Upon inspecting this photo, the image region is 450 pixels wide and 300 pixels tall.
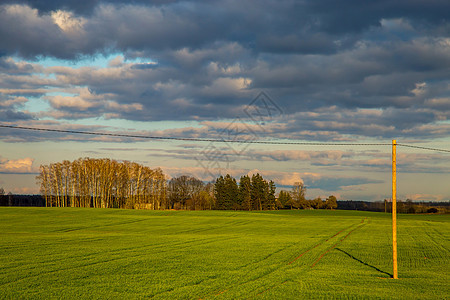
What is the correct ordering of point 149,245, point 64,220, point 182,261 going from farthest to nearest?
point 64,220, point 149,245, point 182,261

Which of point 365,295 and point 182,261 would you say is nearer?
point 365,295

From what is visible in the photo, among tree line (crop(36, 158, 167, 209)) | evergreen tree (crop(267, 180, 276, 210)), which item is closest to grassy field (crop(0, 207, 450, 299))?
tree line (crop(36, 158, 167, 209))

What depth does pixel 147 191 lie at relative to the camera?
436ft

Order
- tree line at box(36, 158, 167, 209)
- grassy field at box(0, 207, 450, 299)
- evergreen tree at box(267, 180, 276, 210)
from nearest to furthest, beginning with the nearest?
1. grassy field at box(0, 207, 450, 299)
2. tree line at box(36, 158, 167, 209)
3. evergreen tree at box(267, 180, 276, 210)

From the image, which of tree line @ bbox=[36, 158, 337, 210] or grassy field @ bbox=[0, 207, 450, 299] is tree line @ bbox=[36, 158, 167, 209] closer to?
tree line @ bbox=[36, 158, 337, 210]

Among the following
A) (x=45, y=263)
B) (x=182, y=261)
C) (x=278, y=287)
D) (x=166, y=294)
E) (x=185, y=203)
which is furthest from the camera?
(x=185, y=203)

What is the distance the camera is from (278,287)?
59.1ft

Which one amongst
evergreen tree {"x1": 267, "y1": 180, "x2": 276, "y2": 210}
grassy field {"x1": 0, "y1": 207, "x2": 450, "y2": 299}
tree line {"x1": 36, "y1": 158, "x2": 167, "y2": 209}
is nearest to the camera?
grassy field {"x1": 0, "y1": 207, "x2": 450, "y2": 299}

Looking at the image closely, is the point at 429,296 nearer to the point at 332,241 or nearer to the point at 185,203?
the point at 332,241

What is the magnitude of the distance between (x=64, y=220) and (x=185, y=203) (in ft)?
286

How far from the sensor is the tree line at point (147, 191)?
121 metres

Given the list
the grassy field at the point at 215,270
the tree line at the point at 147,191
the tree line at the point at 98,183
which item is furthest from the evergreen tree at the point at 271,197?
the grassy field at the point at 215,270

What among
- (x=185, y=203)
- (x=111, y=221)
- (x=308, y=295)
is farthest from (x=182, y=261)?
(x=185, y=203)

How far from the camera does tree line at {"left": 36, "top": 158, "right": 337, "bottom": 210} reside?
120750mm
